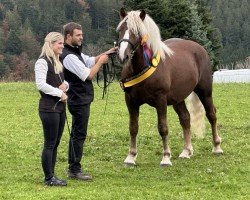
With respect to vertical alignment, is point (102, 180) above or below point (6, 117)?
above

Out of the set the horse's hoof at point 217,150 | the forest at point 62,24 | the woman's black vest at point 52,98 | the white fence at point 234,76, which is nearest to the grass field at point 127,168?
the horse's hoof at point 217,150

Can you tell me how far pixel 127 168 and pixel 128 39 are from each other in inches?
88.9

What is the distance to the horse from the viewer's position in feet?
26.2

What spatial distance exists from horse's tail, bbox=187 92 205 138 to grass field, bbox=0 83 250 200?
0.47m

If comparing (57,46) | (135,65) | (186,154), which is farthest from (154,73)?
(186,154)

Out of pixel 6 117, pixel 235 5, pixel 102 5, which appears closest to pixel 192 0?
pixel 6 117

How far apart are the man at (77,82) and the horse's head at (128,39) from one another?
0.24 meters

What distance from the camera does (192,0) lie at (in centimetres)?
4216

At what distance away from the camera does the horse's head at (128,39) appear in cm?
762

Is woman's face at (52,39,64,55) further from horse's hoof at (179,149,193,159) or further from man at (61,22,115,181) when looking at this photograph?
horse's hoof at (179,149,193,159)

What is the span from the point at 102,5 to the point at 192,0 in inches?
2417

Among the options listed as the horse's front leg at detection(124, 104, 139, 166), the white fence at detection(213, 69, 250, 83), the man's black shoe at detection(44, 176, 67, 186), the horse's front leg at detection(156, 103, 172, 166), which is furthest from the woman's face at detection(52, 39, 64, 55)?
the white fence at detection(213, 69, 250, 83)

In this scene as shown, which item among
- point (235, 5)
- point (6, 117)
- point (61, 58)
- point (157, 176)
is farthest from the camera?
point (235, 5)

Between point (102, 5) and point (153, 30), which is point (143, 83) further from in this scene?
point (102, 5)
